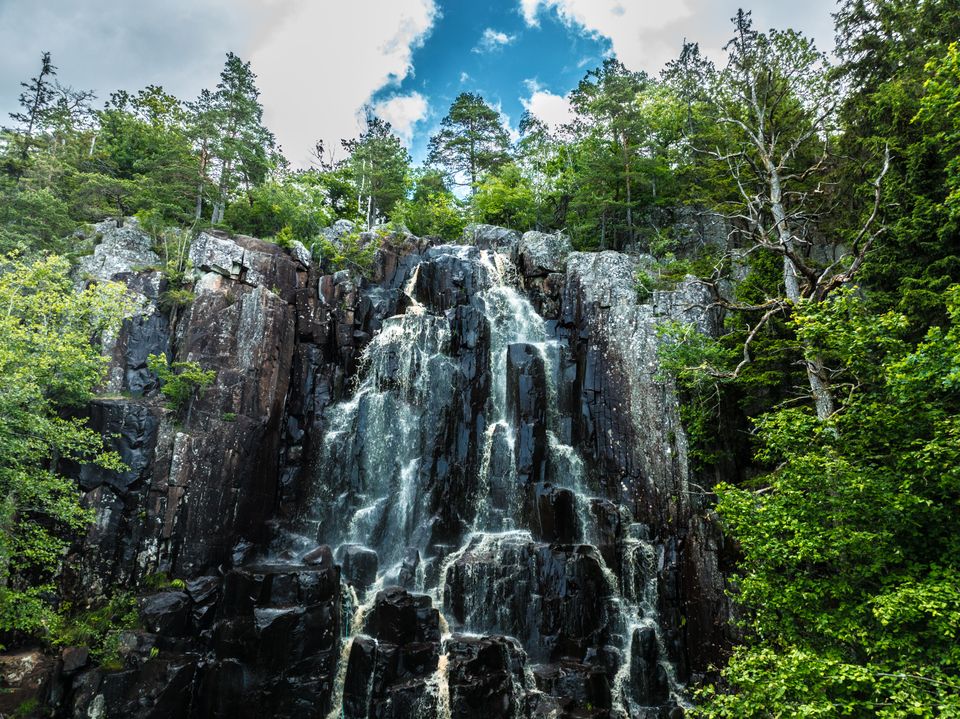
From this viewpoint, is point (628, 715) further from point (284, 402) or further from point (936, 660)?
point (284, 402)

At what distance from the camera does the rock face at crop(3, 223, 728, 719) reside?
13969 millimetres

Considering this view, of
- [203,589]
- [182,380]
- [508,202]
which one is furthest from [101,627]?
[508,202]

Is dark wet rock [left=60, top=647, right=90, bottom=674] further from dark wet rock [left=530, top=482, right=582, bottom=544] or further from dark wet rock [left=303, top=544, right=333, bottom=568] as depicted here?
dark wet rock [left=530, top=482, right=582, bottom=544]

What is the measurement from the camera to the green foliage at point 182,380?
17.9 metres

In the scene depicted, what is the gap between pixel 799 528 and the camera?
870cm

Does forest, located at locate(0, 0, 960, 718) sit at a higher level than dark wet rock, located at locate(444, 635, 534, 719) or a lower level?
higher

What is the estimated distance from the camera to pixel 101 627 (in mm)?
14289

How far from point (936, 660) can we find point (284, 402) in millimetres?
20017

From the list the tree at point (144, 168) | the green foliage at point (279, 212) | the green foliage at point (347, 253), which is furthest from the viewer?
the green foliage at point (279, 212)

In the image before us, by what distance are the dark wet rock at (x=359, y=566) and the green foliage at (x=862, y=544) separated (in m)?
11.2

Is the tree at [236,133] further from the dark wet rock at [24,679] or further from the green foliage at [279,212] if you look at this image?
the dark wet rock at [24,679]

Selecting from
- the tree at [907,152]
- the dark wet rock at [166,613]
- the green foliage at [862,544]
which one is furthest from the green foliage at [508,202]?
the dark wet rock at [166,613]

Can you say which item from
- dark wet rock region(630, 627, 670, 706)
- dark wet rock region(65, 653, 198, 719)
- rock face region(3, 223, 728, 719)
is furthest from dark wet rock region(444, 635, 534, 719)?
dark wet rock region(65, 653, 198, 719)

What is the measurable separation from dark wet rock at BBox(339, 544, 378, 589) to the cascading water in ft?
0.18
